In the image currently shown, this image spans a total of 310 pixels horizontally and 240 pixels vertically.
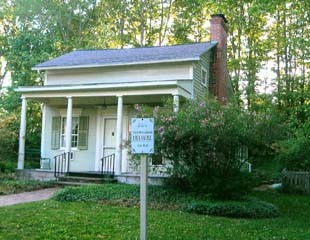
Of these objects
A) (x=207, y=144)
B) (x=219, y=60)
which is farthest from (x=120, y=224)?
(x=219, y=60)

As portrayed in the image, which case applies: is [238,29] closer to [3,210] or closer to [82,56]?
[82,56]

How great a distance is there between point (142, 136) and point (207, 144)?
5560mm

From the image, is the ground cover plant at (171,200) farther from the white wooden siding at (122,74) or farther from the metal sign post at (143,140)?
the white wooden siding at (122,74)

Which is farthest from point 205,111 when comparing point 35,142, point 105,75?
point 35,142

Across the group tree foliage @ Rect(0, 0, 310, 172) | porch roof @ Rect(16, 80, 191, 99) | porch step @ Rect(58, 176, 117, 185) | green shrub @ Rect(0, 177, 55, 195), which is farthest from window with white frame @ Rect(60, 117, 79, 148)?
tree foliage @ Rect(0, 0, 310, 172)

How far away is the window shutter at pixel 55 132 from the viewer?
19533 millimetres

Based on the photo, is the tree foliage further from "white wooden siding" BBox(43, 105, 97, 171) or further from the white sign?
the white sign

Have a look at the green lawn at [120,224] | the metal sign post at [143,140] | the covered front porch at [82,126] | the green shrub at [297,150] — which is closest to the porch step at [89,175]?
the covered front porch at [82,126]

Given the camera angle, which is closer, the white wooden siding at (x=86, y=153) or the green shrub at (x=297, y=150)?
the green shrub at (x=297, y=150)

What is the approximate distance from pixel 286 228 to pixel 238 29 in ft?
78.0

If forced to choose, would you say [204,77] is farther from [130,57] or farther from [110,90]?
[110,90]

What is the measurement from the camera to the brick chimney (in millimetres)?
20203

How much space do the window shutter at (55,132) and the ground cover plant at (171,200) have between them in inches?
274

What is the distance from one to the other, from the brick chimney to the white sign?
46.5ft
